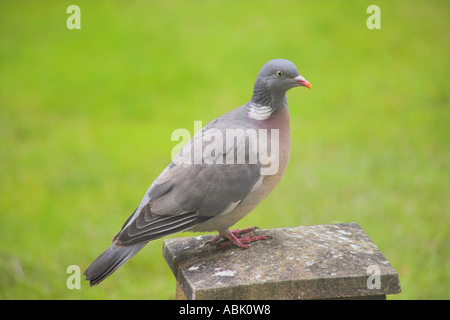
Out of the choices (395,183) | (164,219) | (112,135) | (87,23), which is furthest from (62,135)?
(164,219)

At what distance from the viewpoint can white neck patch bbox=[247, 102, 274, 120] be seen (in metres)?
3.68

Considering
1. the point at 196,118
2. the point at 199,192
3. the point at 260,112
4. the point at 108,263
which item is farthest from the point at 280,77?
the point at 196,118

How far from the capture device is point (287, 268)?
139 inches

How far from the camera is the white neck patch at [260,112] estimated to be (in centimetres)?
368

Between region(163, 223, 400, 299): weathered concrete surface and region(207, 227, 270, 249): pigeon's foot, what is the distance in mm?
35

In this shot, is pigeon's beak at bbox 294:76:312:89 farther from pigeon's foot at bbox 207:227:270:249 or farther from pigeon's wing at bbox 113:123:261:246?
pigeon's foot at bbox 207:227:270:249

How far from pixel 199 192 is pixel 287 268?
2.32ft

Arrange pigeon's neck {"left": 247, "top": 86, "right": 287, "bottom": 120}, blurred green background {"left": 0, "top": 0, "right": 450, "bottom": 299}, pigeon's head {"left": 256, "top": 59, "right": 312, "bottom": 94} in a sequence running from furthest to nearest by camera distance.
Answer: blurred green background {"left": 0, "top": 0, "right": 450, "bottom": 299}
pigeon's neck {"left": 247, "top": 86, "right": 287, "bottom": 120}
pigeon's head {"left": 256, "top": 59, "right": 312, "bottom": 94}

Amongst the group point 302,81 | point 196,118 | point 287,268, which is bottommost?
point 287,268

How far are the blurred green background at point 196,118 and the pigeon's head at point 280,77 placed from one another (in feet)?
9.41

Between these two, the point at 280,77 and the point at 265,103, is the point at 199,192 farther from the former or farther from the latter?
the point at 280,77

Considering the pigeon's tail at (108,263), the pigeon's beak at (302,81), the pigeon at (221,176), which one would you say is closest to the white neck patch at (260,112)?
the pigeon at (221,176)

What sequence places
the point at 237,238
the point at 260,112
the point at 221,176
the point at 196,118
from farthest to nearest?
the point at 196,118 < the point at 237,238 < the point at 260,112 < the point at 221,176

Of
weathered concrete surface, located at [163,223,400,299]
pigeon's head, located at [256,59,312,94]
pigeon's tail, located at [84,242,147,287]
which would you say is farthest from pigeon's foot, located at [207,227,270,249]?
pigeon's head, located at [256,59,312,94]
